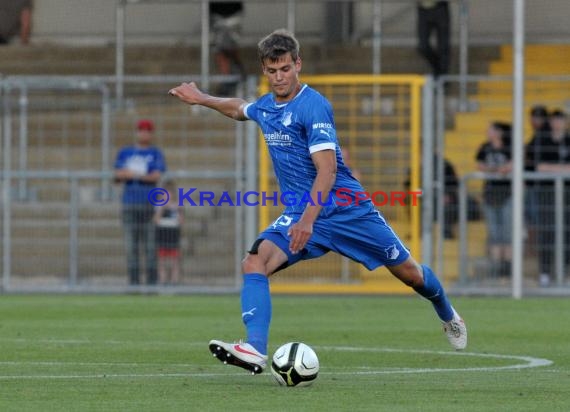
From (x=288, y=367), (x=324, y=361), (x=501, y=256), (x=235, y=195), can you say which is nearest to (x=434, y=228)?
(x=501, y=256)

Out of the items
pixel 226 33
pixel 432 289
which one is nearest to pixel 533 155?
pixel 226 33

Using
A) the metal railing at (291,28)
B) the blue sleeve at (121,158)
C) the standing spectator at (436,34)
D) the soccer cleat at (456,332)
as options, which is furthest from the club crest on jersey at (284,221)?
the standing spectator at (436,34)

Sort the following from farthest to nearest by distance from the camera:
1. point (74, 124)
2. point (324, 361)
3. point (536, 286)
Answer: point (74, 124), point (536, 286), point (324, 361)

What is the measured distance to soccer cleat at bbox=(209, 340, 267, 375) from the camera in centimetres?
899

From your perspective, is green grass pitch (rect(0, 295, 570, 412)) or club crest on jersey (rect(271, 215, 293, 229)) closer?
green grass pitch (rect(0, 295, 570, 412))

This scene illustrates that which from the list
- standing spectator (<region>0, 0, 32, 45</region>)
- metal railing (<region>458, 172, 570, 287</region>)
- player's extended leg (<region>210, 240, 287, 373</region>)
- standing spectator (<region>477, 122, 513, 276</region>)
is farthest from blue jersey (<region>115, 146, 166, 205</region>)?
player's extended leg (<region>210, 240, 287, 373</region>)

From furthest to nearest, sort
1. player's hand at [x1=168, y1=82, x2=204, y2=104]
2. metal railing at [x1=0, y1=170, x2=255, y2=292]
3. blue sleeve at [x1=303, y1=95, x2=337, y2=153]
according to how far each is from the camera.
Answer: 1. metal railing at [x1=0, y1=170, x2=255, y2=292]
2. player's hand at [x1=168, y1=82, x2=204, y2=104]
3. blue sleeve at [x1=303, y1=95, x2=337, y2=153]

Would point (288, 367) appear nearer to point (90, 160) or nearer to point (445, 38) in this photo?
point (90, 160)

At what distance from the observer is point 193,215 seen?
20.1m

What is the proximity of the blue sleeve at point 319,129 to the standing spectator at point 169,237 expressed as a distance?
1009 centimetres

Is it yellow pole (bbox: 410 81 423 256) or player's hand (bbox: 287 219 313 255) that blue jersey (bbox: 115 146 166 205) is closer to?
yellow pole (bbox: 410 81 423 256)

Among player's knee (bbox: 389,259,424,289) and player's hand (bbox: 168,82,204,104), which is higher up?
player's hand (bbox: 168,82,204,104)

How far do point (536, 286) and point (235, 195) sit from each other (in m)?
3.86

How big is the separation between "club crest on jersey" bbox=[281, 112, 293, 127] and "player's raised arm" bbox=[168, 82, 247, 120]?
66cm
